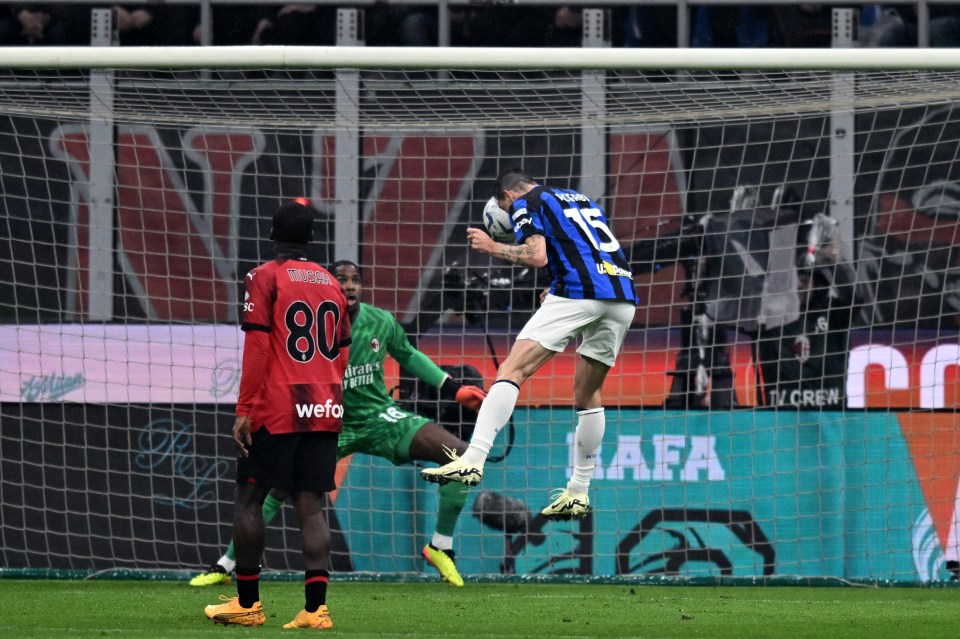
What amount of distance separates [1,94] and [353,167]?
2308 millimetres

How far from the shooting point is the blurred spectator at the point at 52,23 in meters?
10.2

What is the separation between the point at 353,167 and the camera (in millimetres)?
9500

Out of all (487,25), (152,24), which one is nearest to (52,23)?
(152,24)

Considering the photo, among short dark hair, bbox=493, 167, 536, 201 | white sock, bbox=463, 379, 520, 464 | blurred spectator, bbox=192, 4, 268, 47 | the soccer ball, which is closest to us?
white sock, bbox=463, 379, 520, 464

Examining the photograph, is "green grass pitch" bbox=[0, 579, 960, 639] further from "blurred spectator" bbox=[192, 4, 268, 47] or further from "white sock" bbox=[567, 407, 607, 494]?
"blurred spectator" bbox=[192, 4, 268, 47]

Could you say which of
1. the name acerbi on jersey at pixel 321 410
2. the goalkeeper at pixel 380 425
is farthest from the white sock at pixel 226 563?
the name acerbi on jersey at pixel 321 410

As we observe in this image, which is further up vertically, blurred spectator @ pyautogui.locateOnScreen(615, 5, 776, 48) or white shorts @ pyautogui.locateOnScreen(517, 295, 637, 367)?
blurred spectator @ pyautogui.locateOnScreen(615, 5, 776, 48)

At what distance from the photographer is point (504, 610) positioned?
6.78m

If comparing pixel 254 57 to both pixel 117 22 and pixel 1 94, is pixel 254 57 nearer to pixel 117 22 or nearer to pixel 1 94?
pixel 1 94

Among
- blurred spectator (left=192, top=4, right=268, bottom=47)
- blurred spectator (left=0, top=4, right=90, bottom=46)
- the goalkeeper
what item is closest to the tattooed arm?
the goalkeeper

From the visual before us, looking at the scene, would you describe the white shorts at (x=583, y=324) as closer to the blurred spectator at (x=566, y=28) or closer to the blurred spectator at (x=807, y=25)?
the blurred spectator at (x=566, y=28)

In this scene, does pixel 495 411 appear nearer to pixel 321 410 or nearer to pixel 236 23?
pixel 321 410

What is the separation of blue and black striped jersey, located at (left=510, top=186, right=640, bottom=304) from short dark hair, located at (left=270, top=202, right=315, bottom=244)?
1.23 metres

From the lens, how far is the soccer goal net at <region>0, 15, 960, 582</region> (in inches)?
360
